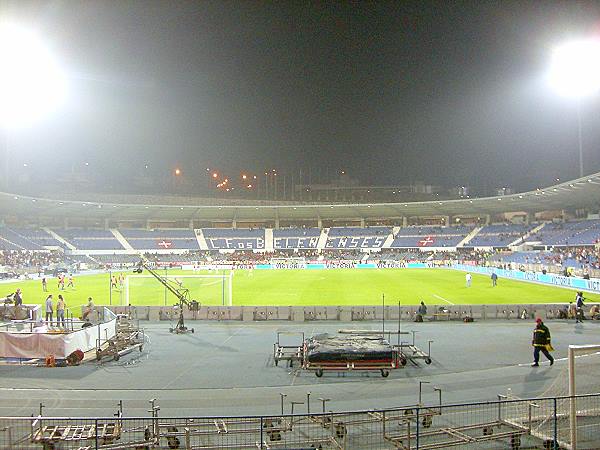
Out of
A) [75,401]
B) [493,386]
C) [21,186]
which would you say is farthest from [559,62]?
[21,186]

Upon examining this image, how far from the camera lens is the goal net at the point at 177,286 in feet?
115

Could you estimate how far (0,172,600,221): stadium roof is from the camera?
74.0m

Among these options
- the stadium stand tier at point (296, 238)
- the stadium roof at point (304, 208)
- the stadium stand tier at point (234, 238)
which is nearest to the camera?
the stadium roof at point (304, 208)

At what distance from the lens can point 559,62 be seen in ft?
135

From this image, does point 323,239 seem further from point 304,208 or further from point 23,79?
point 23,79

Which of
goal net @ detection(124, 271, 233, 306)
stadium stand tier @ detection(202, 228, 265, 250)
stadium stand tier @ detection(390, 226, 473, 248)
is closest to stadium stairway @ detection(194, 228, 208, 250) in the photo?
stadium stand tier @ detection(202, 228, 265, 250)

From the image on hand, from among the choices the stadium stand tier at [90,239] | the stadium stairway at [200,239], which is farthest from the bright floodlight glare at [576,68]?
the stadium stand tier at [90,239]

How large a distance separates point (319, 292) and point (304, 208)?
61.0m


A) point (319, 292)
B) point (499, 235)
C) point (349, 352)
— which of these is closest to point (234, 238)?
point (499, 235)

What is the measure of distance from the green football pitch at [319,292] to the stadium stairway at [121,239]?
135ft

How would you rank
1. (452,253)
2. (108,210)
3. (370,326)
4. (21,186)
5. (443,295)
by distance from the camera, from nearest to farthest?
(370,326)
(443,295)
(452,253)
(108,210)
(21,186)

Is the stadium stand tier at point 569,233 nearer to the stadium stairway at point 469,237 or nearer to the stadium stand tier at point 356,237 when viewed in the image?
the stadium stairway at point 469,237

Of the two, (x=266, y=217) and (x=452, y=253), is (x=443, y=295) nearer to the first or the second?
(x=452, y=253)

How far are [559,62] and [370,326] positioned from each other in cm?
2777
